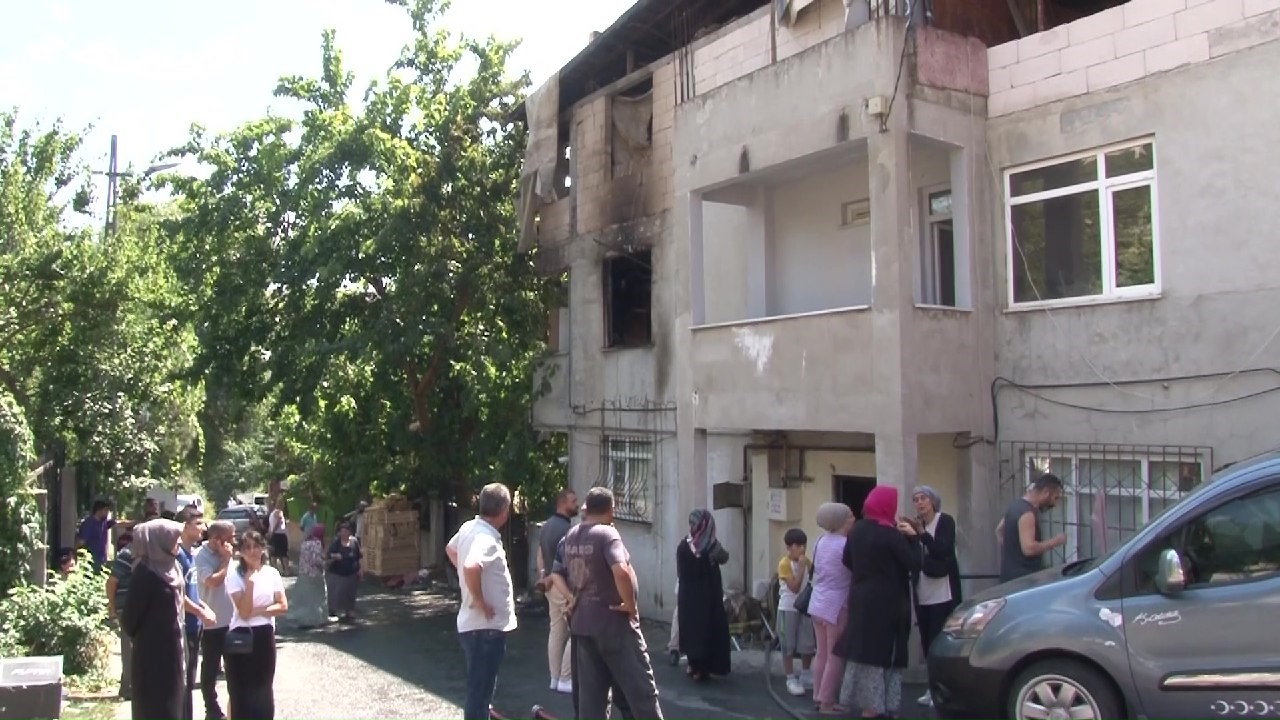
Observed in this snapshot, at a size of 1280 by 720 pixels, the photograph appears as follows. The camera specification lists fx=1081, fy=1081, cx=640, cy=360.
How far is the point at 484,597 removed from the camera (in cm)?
679

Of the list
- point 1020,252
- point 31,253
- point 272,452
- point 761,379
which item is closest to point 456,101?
point 31,253

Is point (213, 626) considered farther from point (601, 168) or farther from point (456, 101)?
point (456, 101)

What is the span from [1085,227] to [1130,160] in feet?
2.33

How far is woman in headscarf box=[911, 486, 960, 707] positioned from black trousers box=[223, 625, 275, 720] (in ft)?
16.1

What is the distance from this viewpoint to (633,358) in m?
15.1

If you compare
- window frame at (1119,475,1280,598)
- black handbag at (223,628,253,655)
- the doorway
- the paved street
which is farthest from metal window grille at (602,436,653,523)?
window frame at (1119,475,1280,598)

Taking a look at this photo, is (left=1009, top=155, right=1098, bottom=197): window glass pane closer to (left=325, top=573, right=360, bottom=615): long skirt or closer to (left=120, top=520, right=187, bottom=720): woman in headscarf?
(left=120, top=520, right=187, bottom=720): woman in headscarf

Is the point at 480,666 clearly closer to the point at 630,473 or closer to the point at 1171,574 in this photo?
the point at 1171,574

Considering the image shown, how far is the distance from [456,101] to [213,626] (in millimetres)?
10815

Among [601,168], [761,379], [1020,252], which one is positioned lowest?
[761,379]

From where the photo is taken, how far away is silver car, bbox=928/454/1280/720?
6016 mm

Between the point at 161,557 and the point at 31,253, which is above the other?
the point at 31,253

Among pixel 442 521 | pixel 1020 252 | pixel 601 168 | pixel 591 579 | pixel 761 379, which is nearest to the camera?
pixel 591 579

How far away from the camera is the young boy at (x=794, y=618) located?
9.80 metres
